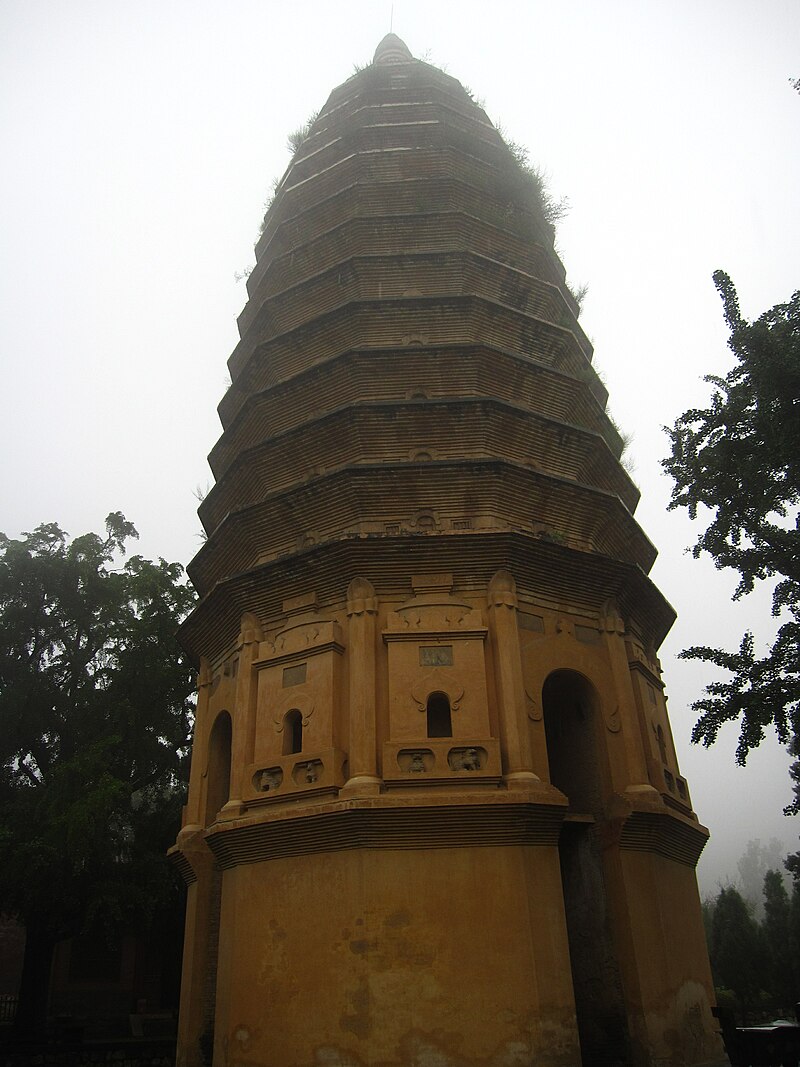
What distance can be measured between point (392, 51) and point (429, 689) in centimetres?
1719

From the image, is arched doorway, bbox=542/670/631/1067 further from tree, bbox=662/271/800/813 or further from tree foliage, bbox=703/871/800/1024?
tree foliage, bbox=703/871/800/1024

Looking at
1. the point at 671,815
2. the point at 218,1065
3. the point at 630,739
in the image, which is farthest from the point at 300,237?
the point at 218,1065

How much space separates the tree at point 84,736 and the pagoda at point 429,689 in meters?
6.23

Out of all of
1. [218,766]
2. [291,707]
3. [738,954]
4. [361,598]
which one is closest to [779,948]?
[738,954]

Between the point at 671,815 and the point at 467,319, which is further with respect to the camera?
the point at 467,319

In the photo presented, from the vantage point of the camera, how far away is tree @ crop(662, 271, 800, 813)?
10.0 meters

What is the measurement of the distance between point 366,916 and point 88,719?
12697 millimetres

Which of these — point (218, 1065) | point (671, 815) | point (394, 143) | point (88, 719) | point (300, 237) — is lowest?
point (218, 1065)

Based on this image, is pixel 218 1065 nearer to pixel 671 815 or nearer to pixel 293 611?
pixel 293 611

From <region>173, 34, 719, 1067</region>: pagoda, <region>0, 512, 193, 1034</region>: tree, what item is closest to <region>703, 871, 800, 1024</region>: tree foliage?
<region>0, 512, 193, 1034</region>: tree

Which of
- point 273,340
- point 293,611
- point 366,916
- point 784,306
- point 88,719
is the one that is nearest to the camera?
point 366,916

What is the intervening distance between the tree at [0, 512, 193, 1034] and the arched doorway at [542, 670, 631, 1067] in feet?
32.0

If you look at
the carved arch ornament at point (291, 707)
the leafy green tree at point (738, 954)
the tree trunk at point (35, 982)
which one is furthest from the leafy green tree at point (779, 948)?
the carved arch ornament at point (291, 707)

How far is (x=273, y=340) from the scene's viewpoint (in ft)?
45.8
